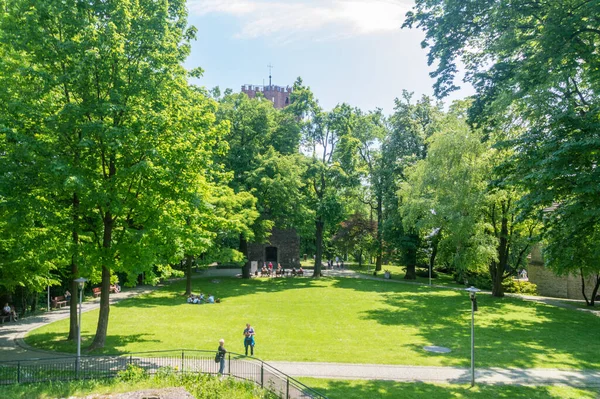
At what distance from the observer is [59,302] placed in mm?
27203

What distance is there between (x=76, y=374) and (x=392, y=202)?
35.9 metres

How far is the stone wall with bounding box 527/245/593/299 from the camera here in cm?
3400

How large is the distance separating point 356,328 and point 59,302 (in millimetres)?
19439

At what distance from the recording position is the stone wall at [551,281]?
1339 inches

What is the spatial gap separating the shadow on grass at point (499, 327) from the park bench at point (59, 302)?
19598 millimetres

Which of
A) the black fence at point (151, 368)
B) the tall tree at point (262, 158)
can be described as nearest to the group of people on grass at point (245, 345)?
the black fence at point (151, 368)

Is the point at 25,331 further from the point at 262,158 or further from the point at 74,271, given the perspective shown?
the point at 262,158

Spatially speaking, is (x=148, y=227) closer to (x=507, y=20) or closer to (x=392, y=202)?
(x=507, y=20)

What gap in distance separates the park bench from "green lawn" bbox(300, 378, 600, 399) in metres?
20.7

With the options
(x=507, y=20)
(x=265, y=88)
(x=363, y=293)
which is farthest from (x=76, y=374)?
(x=265, y=88)

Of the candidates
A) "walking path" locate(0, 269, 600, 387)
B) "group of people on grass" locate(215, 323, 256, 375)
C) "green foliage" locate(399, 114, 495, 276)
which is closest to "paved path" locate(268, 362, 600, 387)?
"walking path" locate(0, 269, 600, 387)

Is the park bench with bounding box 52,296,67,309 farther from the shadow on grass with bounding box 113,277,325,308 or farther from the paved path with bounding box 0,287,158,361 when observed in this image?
the shadow on grass with bounding box 113,277,325,308

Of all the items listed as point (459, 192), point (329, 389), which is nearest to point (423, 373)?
point (329, 389)

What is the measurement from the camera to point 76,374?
1322 cm
